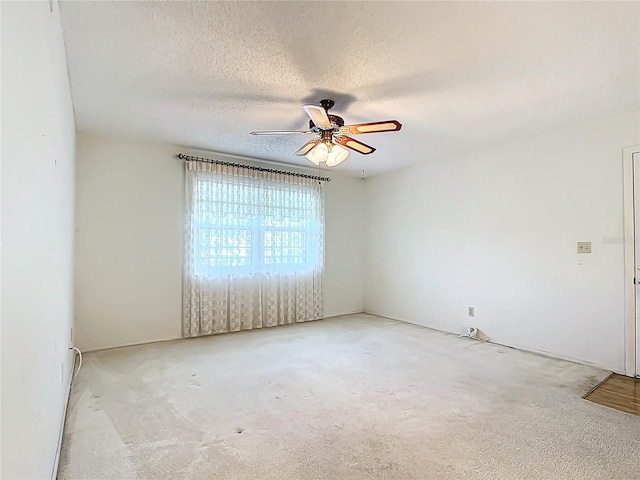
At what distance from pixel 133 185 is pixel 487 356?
4270 millimetres

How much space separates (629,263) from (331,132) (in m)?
2.88

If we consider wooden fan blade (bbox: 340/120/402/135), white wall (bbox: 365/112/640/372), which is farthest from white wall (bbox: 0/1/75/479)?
white wall (bbox: 365/112/640/372)

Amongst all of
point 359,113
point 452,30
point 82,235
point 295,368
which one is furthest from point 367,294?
point 452,30

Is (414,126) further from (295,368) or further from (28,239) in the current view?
(28,239)

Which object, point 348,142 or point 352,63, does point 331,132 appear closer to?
point 348,142

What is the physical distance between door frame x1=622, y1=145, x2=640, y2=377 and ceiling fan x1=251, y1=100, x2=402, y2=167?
219 centimetres

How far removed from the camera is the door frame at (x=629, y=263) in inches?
123

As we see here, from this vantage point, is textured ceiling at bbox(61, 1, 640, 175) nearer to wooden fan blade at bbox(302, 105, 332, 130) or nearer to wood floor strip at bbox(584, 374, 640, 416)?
wooden fan blade at bbox(302, 105, 332, 130)

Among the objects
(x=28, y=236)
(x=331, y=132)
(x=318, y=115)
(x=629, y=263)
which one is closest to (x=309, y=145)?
(x=331, y=132)

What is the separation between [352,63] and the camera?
2273 millimetres

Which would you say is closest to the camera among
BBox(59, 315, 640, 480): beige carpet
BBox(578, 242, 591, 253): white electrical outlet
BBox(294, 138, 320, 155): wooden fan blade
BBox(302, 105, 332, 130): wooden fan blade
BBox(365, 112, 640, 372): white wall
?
BBox(59, 315, 640, 480): beige carpet

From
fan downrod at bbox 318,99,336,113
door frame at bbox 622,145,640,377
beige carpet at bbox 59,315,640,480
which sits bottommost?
beige carpet at bbox 59,315,640,480

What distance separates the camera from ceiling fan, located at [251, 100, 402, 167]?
265 cm

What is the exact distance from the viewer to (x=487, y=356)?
3.62 m
